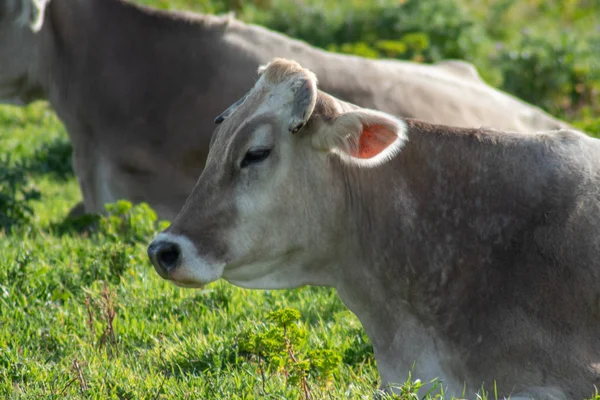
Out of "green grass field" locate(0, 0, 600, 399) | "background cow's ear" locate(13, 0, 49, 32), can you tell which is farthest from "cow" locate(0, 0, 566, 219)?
"green grass field" locate(0, 0, 600, 399)

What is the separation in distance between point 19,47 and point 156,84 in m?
1.38

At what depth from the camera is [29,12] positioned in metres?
9.03

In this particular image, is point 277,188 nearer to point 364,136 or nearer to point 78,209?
point 364,136

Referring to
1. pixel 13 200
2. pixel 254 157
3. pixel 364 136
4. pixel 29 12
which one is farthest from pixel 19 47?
pixel 364 136

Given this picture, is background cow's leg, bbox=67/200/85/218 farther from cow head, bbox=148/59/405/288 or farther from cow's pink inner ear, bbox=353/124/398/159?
cow's pink inner ear, bbox=353/124/398/159

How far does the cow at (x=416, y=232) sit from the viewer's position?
4.53 metres

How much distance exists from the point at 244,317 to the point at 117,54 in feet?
12.3

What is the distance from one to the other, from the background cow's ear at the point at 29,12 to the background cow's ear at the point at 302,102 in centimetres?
489

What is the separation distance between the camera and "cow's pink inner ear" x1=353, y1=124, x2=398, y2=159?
15.2 feet

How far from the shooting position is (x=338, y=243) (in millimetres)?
4891

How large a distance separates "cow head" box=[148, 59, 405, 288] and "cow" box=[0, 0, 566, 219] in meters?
3.78

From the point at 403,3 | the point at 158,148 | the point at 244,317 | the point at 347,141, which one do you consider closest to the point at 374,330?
the point at 347,141

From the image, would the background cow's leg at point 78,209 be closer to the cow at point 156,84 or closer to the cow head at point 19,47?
the cow at point 156,84

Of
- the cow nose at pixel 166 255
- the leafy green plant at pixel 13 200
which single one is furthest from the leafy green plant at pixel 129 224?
the cow nose at pixel 166 255
